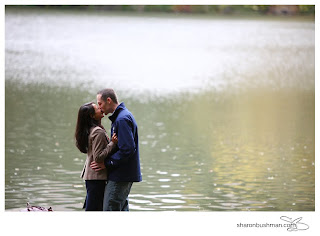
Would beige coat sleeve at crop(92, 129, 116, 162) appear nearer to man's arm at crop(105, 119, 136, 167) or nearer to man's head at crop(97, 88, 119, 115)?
man's arm at crop(105, 119, 136, 167)

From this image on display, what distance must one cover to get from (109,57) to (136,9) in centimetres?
3615

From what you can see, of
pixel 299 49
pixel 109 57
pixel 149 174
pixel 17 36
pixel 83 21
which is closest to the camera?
pixel 149 174

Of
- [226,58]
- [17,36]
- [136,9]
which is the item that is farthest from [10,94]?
[136,9]

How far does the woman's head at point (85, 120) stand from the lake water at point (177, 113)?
2.75 m

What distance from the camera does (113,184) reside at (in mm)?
6195

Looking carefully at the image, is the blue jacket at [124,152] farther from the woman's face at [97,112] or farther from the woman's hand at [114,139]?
the woman's face at [97,112]

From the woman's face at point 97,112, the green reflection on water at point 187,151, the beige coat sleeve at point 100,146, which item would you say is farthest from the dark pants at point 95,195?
the green reflection on water at point 187,151

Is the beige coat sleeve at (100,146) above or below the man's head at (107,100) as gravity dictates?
below

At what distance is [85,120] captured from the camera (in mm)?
6301

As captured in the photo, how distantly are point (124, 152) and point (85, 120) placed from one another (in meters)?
0.56

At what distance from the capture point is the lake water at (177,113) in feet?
33.0

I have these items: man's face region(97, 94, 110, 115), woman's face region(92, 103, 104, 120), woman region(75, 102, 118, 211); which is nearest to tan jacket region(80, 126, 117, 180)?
woman region(75, 102, 118, 211)

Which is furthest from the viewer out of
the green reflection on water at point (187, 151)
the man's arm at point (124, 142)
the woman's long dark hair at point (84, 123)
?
the green reflection on water at point (187, 151)
